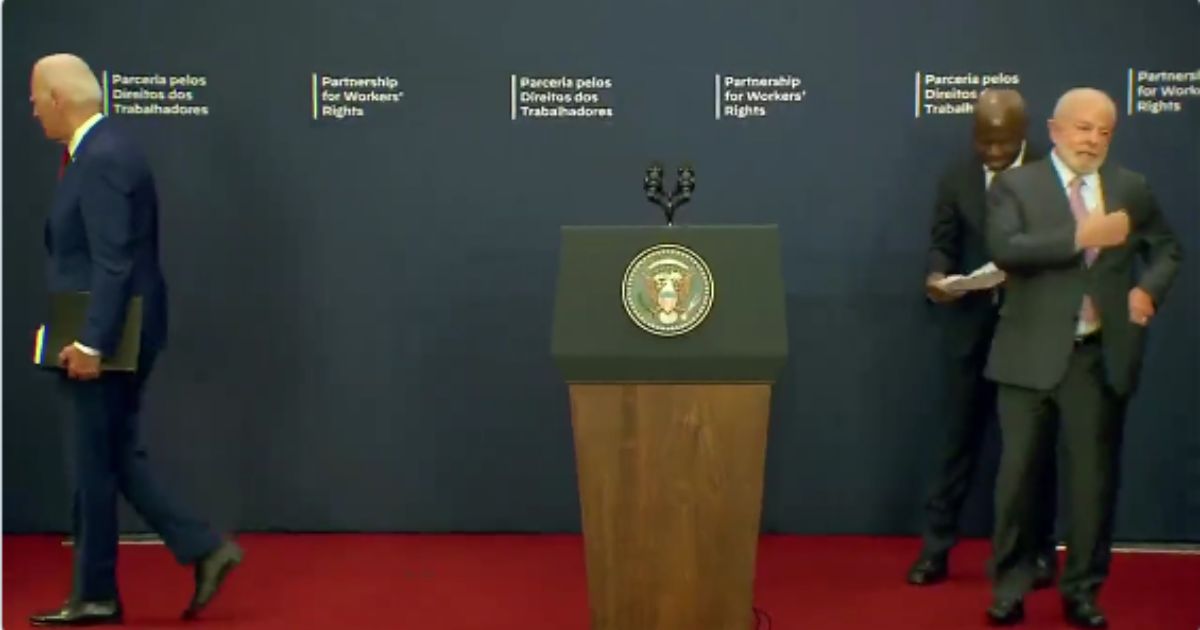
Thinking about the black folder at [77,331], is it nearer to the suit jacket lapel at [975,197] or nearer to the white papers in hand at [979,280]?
the white papers in hand at [979,280]

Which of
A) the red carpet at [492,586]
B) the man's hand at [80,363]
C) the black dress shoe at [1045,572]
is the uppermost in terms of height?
the man's hand at [80,363]

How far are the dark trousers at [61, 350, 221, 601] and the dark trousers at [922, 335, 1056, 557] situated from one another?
2.40 m

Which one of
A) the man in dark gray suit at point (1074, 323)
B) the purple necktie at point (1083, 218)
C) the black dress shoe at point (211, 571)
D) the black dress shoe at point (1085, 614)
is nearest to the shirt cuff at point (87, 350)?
the black dress shoe at point (211, 571)

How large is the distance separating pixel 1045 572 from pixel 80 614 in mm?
3128

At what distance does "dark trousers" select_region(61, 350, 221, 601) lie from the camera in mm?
3688

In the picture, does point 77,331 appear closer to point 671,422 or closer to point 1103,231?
point 671,422

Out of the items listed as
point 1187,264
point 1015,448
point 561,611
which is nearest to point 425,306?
point 561,611

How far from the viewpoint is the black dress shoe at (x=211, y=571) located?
3.81 metres

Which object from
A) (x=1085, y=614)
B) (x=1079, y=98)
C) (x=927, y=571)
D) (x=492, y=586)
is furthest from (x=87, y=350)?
(x=1085, y=614)

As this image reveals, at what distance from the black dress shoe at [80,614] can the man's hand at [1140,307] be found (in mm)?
3181

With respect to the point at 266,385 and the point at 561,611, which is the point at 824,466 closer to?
the point at 561,611

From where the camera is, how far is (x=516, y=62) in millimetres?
4910

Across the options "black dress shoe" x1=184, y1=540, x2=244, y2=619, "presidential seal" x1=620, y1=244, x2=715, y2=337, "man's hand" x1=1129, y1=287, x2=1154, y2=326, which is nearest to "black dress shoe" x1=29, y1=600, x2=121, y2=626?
"black dress shoe" x1=184, y1=540, x2=244, y2=619

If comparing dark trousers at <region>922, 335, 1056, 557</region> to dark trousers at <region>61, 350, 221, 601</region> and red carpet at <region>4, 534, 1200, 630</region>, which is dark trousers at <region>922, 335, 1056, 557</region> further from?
dark trousers at <region>61, 350, 221, 601</region>
